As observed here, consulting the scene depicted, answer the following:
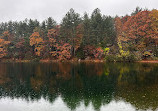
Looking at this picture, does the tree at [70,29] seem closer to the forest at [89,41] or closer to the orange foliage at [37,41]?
the forest at [89,41]

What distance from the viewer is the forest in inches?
2023

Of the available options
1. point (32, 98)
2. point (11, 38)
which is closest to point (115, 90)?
point (32, 98)

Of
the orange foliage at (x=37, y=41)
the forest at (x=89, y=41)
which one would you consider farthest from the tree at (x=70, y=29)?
the orange foliage at (x=37, y=41)

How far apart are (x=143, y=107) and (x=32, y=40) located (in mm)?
61754

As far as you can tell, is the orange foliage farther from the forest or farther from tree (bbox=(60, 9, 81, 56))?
tree (bbox=(60, 9, 81, 56))

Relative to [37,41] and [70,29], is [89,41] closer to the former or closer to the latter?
[70,29]

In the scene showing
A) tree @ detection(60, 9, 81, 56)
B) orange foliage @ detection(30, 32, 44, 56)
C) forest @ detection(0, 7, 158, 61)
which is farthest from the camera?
orange foliage @ detection(30, 32, 44, 56)

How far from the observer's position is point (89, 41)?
6038 cm

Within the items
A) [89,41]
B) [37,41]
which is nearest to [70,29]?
[89,41]

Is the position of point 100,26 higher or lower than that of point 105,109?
higher

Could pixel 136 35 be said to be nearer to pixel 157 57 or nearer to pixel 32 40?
pixel 157 57

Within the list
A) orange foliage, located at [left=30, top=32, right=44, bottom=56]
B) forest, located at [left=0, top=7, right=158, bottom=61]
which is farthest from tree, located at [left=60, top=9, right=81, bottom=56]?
orange foliage, located at [left=30, top=32, right=44, bottom=56]

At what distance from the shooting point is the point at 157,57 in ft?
158

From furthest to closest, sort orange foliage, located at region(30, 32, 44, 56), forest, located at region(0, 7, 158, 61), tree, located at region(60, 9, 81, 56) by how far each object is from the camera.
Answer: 1. orange foliage, located at region(30, 32, 44, 56)
2. tree, located at region(60, 9, 81, 56)
3. forest, located at region(0, 7, 158, 61)
